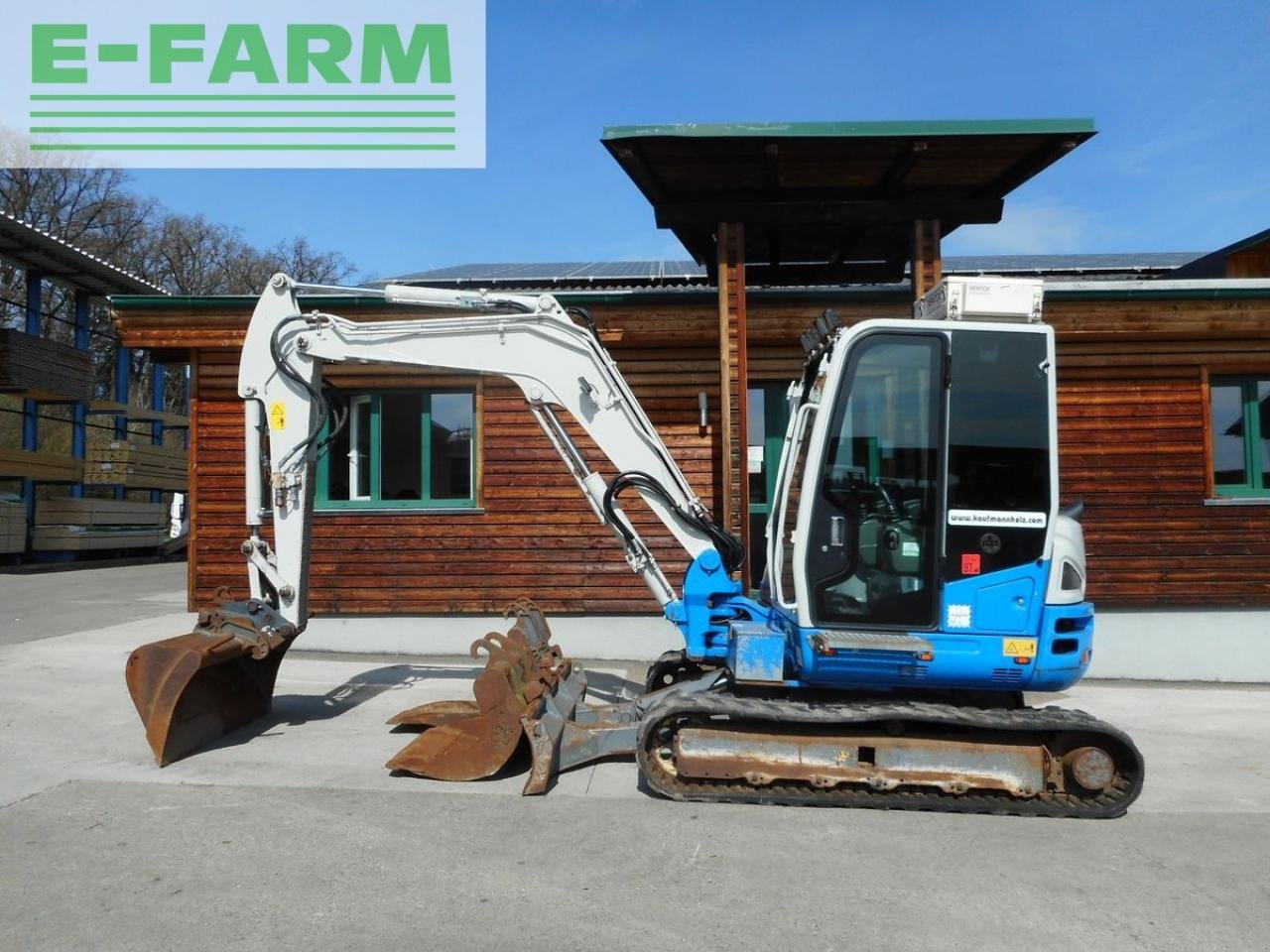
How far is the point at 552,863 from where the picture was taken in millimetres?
4297

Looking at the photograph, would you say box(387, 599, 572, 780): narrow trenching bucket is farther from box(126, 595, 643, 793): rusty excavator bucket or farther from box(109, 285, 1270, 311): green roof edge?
box(109, 285, 1270, 311): green roof edge

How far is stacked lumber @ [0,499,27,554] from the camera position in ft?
67.8

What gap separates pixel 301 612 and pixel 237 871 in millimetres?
2512

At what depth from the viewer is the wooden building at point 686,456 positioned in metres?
9.33

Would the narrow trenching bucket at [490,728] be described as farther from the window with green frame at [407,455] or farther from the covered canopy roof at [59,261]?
the covered canopy roof at [59,261]

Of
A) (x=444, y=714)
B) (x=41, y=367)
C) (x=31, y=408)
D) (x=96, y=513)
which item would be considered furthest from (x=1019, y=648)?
(x=31, y=408)

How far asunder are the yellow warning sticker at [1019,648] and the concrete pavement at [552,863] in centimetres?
90

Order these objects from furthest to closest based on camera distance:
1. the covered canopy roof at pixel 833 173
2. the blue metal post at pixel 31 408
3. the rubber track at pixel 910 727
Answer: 1. the blue metal post at pixel 31 408
2. the covered canopy roof at pixel 833 173
3. the rubber track at pixel 910 727

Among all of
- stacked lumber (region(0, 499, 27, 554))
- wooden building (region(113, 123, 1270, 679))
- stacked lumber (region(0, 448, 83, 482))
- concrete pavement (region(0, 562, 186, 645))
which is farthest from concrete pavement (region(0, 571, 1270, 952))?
stacked lumber (region(0, 448, 83, 482))

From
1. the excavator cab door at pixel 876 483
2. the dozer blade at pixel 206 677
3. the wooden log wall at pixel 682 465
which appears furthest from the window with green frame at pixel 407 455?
the excavator cab door at pixel 876 483

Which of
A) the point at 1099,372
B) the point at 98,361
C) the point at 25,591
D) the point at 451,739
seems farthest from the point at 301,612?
the point at 98,361

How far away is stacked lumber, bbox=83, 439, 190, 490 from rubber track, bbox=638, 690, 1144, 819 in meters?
24.4

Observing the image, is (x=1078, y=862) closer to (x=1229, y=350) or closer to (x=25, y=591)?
(x=1229, y=350)

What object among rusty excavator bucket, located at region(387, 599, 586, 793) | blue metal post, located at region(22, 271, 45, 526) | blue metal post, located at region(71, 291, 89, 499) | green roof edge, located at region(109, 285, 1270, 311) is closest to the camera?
rusty excavator bucket, located at region(387, 599, 586, 793)
